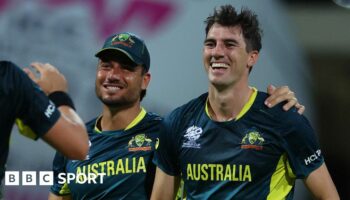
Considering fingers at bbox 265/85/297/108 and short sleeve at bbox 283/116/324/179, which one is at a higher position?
fingers at bbox 265/85/297/108

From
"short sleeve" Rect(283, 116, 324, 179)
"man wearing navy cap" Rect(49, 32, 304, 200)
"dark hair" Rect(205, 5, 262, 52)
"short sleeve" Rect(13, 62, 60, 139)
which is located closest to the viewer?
"short sleeve" Rect(13, 62, 60, 139)

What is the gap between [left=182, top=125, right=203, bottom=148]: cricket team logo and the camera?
243 cm

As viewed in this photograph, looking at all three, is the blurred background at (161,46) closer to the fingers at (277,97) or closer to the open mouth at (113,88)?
the open mouth at (113,88)

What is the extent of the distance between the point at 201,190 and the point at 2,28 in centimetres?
151

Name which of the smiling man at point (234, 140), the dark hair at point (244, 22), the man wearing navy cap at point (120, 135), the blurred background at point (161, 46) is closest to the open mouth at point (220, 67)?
the smiling man at point (234, 140)

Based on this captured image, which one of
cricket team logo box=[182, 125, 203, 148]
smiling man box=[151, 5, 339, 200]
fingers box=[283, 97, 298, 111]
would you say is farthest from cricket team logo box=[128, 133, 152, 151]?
fingers box=[283, 97, 298, 111]

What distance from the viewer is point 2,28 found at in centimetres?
334

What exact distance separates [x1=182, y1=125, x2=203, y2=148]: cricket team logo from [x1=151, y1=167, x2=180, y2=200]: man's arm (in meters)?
0.17

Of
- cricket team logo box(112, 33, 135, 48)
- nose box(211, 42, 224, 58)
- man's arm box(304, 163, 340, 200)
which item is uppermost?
nose box(211, 42, 224, 58)

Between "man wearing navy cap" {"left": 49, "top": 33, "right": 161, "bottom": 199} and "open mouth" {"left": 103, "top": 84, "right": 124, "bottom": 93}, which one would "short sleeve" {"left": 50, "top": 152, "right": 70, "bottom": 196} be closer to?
"man wearing navy cap" {"left": 49, "top": 33, "right": 161, "bottom": 199}

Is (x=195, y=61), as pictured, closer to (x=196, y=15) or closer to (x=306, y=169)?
(x=196, y=15)

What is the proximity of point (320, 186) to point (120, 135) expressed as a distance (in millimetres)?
842

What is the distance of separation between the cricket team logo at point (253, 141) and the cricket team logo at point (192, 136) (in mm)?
166

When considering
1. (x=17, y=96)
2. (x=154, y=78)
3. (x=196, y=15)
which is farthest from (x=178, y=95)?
(x=17, y=96)
